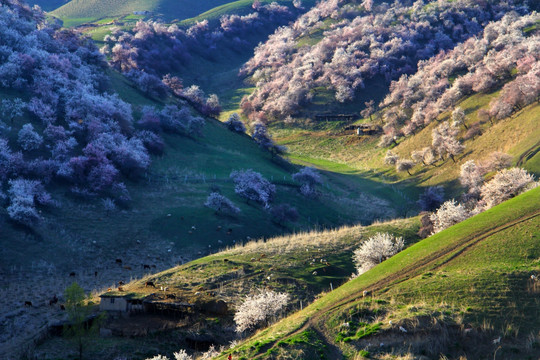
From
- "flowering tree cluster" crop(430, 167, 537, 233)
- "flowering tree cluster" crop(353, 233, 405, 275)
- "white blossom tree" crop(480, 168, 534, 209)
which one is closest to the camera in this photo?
"flowering tree cluster" crop(353, 233, 405, 275)

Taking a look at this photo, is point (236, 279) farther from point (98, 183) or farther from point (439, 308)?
point (98, 183)

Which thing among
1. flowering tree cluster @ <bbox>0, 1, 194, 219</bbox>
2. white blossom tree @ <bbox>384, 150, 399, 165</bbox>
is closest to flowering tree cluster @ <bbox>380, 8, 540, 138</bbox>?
white blossom tree @ <bbox>384, 150, 399, 165</bbox>

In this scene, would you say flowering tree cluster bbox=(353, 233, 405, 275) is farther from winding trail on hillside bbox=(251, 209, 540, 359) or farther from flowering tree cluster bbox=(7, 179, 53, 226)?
flowering tree cluster bbox=(7, 179, 53, 226)

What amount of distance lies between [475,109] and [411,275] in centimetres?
8553

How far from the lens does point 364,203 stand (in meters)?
88.3

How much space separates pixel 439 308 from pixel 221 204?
4921cm

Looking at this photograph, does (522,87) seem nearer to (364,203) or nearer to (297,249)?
(364,203)

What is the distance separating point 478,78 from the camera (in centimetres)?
11431

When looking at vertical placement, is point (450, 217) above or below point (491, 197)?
above

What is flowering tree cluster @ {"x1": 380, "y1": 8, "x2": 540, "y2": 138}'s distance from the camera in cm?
9488

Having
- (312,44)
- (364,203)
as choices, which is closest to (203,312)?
(364,203)

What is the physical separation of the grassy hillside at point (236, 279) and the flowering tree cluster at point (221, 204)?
55.7ft

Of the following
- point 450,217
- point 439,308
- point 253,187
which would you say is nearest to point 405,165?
point 253,187

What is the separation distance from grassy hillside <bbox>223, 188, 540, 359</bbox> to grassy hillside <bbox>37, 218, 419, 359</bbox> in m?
8.21
